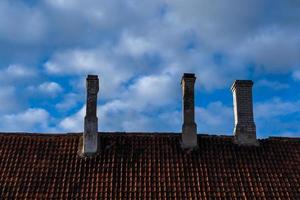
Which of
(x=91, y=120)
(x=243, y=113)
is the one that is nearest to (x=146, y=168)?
(x=91, y=120)

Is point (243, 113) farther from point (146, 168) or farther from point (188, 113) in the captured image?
point (146, 168)

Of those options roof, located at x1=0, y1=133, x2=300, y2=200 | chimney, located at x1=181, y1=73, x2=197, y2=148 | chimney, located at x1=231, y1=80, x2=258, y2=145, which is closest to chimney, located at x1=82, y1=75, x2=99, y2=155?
roof, located at x1=0, y1=133, x2=300, y2=200

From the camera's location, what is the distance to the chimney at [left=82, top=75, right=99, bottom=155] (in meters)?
18.0

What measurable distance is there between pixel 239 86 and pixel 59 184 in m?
7.28

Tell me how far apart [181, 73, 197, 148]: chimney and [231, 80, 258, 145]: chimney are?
5.03 feet

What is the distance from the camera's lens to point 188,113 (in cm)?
1878

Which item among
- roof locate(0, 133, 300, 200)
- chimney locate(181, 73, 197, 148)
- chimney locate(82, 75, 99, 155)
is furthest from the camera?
chimney locate(181, 73, 197, 148)

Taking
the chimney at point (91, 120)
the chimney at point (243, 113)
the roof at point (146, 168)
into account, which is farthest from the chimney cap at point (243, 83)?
the chimney at point (91, 120)

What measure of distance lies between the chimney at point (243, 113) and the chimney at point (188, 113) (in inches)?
60.3

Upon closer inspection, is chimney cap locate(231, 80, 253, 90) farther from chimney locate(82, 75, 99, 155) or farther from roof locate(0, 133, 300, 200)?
chimney locate(82, 75, 99, 155)

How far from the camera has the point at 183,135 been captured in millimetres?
18547

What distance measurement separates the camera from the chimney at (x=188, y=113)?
60.5 ft

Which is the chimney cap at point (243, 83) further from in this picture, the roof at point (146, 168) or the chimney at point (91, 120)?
the chimney at point (91, 120)

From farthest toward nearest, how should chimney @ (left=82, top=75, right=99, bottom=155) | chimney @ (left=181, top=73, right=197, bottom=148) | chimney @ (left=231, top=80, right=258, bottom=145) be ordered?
chimney @ (left=231, top=80, right=258, bottom=145)
chimney @ (left=181, top=73, right=197, bottom=148)
chimney @ (left=82, top=75, right=99, bottom=155)
